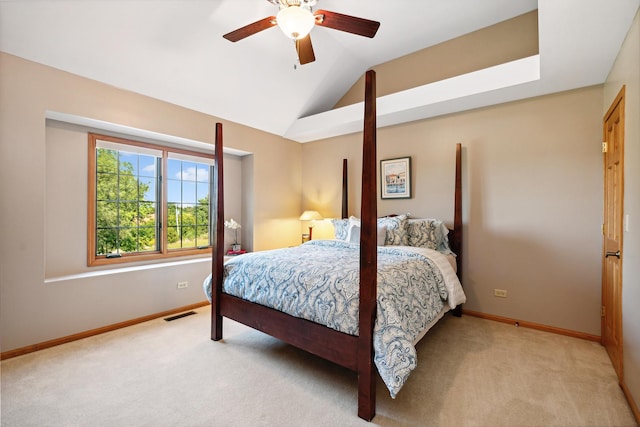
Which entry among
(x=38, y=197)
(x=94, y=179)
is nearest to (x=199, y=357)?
(x=38, y=197)

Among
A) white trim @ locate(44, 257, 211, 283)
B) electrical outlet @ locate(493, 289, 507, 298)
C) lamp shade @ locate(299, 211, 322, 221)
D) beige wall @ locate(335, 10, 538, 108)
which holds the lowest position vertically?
electrical outlet @ locate(493, 289, 507, 298)

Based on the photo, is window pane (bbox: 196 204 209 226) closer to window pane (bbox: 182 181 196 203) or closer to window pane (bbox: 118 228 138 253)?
window pane (bbox: 182 181 196 203)

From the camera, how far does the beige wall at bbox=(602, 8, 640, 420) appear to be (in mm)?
1707

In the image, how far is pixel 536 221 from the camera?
3057mm

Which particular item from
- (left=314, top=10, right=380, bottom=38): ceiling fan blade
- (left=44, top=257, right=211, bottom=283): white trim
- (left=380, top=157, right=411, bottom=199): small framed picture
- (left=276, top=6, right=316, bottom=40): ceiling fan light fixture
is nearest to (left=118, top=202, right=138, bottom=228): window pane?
(left=44, top=257, right=211, bottom=283): white trim

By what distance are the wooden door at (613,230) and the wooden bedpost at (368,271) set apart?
1.82 m

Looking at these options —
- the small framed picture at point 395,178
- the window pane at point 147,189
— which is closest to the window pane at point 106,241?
the window pane at point 147,189

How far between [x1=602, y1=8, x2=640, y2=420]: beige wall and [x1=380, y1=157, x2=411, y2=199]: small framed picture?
2.14 metres

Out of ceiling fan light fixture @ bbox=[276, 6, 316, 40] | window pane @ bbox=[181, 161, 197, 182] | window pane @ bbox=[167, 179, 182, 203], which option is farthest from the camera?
window pane @ bbox=[181, 161, 197, 182]

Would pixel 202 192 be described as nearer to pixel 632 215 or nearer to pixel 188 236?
pixel 188 236

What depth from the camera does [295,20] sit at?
1978mm

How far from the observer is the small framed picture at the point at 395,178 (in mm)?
3912

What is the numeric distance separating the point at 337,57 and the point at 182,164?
8.53 feet

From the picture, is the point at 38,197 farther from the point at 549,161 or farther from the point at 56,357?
the point at 549,161
